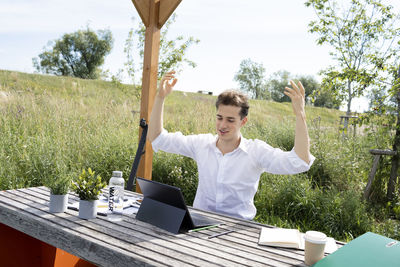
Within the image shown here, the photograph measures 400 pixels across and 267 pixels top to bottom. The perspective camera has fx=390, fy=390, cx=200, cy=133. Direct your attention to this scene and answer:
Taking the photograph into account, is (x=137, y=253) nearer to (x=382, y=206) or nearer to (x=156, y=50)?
(x=156, y=50)

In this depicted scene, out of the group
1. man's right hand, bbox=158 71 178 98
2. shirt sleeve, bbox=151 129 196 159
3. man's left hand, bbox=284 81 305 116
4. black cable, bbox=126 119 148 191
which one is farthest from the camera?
black cable, bbox=126 119 148 191

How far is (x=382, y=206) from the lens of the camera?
4.51 meters

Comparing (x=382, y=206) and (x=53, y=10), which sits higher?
(x=53, y=10)

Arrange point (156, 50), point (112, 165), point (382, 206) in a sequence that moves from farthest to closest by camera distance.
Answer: point (112, 165)
point (382, 206)
point (156, 50)

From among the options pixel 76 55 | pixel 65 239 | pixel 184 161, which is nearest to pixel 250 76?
pixel 76 55

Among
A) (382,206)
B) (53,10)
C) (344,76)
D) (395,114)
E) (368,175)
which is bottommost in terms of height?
(382,206)

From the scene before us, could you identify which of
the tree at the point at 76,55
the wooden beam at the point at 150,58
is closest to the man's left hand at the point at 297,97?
the wooden beam at the point at 150,58

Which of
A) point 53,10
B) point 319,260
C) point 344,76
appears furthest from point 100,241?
point 53,10

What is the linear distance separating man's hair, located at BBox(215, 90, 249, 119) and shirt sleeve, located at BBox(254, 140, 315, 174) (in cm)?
23

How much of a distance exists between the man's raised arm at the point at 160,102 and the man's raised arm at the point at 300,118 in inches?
29.7

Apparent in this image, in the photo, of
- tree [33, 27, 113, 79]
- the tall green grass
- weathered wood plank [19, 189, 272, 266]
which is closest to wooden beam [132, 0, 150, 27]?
the tall green grass

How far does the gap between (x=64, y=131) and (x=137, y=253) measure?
182 inches

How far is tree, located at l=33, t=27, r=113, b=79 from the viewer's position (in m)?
39.0

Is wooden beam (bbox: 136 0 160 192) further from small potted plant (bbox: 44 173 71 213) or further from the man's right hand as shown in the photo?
small potted plant (bbox: 44 173 71 213)
